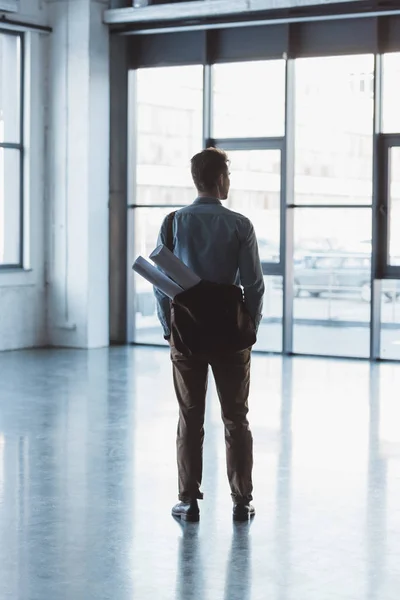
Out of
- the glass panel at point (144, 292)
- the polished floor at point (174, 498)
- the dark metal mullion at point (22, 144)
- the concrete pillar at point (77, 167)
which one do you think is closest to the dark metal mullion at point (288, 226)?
the glass panel at point (144, 292)

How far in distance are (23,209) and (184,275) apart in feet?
24.2

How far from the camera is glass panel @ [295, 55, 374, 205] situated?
35.1 ft

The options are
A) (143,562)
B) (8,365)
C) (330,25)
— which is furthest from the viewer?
(330,25)

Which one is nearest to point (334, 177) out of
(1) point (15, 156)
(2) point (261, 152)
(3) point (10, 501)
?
(2) point (261, 152)

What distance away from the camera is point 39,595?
3.67m

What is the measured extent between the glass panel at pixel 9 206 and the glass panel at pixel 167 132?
1.31m

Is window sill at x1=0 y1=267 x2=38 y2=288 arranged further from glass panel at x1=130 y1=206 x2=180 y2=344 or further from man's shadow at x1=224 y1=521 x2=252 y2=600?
man's shadow at x1=224 y1=521 x2=252 y2=600

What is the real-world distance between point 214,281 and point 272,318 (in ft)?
22.8

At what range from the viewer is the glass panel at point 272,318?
36.7 feet

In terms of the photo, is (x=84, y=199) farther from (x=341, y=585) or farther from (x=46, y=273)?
(x=341, y=585)

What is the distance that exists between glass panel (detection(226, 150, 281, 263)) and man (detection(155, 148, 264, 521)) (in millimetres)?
6616

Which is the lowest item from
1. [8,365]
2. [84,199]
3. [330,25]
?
[8,365]

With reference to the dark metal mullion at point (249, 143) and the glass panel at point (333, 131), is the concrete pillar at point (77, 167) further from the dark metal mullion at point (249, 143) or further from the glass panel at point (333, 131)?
the glass panel at point (333, 131)

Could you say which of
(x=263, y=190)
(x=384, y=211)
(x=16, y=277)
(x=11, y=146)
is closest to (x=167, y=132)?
(x=263, y=190)
